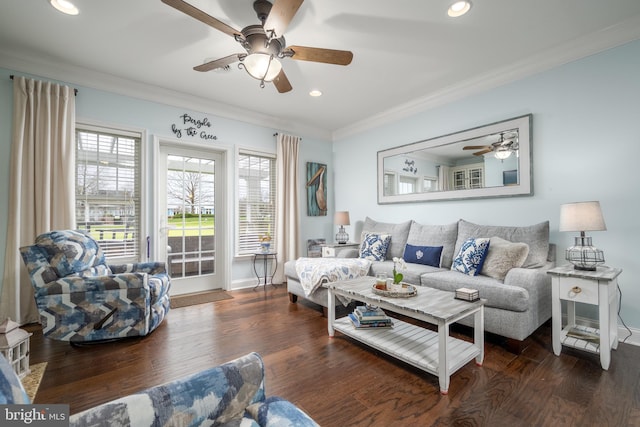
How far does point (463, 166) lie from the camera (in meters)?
3.50

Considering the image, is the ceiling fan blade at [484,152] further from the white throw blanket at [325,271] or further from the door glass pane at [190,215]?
the door glass pane at [190,215]

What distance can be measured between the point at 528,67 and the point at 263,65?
8.77 ft

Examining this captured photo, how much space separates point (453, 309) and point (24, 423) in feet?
6.55

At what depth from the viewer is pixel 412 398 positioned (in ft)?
5.57

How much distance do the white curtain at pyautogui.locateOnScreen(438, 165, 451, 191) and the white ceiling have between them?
2.83 feet

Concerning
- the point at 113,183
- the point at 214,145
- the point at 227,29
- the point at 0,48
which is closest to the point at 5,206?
the point at 113,183

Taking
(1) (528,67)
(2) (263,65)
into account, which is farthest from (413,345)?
(1) (528,67)

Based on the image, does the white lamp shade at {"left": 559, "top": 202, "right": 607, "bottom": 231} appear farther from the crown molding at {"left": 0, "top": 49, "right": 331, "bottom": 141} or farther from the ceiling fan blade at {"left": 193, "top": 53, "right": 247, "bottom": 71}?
the crown molding at {"left": 0, "top": 49, "right": 331, "bottom": 141}

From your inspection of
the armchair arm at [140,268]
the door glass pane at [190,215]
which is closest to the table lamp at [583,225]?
the armchair arm at [140,268]

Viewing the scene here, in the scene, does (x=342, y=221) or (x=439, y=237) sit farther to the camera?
(x=342, y=221)

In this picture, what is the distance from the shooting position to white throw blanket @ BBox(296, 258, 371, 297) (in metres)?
3.03

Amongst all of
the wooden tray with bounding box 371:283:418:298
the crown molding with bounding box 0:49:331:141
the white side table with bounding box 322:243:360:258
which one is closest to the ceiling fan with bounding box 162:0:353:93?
the crown molding with bounding box 0:49:331:141

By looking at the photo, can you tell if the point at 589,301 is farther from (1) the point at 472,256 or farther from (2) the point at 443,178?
(2) the point at 443,178

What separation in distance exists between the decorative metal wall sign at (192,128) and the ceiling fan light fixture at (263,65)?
76.5 inches
